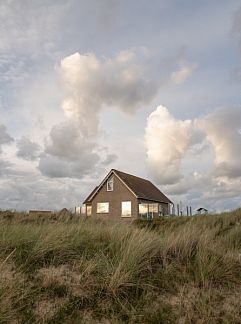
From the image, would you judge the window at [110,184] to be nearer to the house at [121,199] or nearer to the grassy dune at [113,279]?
the house at [121,199]

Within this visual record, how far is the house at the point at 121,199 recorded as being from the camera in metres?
40.8

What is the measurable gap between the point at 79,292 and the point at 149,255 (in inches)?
62.5

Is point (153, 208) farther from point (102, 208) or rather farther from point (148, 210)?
point (102, 208)

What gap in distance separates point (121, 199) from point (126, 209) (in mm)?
1277

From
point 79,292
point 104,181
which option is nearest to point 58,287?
point 79,292

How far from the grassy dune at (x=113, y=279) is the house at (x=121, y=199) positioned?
33.6 metres

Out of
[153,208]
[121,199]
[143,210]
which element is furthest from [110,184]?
[153,208]

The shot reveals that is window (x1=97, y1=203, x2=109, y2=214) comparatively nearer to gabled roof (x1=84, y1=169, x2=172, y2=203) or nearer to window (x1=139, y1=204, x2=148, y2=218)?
gabled roof (x1=84, y1=169, x2=172, y2=203)

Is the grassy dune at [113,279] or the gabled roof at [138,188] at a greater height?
the gabled roof at [138,188]

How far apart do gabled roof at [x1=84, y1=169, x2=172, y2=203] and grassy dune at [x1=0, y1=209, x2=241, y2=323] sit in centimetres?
3413

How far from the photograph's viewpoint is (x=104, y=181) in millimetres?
42688

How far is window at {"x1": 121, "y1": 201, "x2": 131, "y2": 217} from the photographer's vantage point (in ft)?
134

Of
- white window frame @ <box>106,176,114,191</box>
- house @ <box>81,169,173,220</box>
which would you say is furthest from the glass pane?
→ white window frame @ <box>106,176,114,191</box>

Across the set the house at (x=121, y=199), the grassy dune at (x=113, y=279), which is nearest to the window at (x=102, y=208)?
the house at (x=121, y=199)
